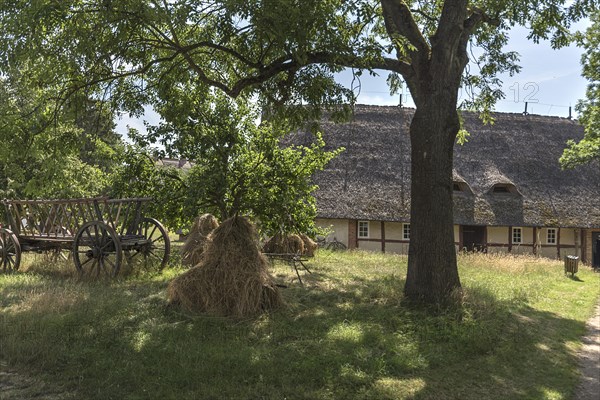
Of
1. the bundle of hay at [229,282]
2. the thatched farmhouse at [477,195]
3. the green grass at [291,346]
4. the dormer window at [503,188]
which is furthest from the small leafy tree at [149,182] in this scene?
the dormer window at [503,188]

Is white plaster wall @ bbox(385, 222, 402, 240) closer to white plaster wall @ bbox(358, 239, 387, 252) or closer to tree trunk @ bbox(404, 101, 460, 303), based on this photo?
white plaster wall @ bbox(358, 239, 387, 252)

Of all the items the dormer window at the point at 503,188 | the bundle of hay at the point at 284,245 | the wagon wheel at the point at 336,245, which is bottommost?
the wagon wheel at the point at 336,245

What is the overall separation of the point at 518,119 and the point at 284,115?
2440cm

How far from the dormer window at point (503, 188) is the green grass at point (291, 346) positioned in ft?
50.6

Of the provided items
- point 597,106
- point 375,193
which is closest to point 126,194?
point 375,193

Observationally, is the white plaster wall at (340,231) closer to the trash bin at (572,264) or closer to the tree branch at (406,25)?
the trash bin at (572,264)

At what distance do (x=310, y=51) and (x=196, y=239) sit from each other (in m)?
6.01

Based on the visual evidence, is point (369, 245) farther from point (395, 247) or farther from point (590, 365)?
point (590, 365)

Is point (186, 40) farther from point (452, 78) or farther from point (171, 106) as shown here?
point (452, 78)

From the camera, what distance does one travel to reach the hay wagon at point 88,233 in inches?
398

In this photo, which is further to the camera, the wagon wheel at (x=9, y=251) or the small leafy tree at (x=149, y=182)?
the wagon wheel at (x=9, y=251)

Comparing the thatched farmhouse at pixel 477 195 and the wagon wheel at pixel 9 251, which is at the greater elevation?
the thatched farmhouse at pixel 477 195

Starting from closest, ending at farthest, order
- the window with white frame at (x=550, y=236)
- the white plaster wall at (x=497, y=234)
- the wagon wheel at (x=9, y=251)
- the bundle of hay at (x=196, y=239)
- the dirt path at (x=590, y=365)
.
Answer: the dirt path at (x=590, y=365) < the wagon wheel at (x=9, y=251) < the bundle of hay at (x=196, y=239) < the white plaster wall at (x=497, y=234) < the window with white frame at (x=550, y=236)

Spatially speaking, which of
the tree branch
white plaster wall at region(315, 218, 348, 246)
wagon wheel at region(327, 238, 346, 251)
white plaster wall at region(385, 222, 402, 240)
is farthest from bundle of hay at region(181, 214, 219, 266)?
white plaster wall at region(385, 222, 402, 240)
